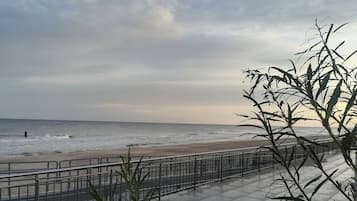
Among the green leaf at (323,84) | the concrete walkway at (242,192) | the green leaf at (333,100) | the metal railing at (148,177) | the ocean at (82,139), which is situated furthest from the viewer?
the ocean at (82,139)

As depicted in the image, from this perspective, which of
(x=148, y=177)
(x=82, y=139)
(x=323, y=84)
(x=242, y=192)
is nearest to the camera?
(x=323, y=84)

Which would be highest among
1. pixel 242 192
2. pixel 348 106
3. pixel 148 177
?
pixel 348 106

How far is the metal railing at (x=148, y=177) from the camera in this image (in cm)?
727


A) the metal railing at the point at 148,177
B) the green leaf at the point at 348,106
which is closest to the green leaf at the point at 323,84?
the green leaf at the point at 348,106

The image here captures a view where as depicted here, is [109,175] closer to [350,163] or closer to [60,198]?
[60,198]

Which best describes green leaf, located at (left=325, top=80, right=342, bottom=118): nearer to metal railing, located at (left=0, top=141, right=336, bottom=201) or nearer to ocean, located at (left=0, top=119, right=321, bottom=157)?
ocean, located at (left=0, top=119, right=321, bottom=157)

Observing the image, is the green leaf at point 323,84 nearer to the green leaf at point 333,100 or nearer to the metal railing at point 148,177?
the green leaf at point 333,100

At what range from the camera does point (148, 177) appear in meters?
8.91

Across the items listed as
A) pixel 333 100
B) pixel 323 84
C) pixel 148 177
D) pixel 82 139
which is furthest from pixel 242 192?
pixel 82 139

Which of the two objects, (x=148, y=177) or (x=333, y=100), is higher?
(x=333, y=100)

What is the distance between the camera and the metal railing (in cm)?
727

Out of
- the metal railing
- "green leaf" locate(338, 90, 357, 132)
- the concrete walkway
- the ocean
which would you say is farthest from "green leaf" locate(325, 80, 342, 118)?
the concrete walkway

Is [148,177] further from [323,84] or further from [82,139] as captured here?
[82,139]

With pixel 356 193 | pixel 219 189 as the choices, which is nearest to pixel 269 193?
pixel 219 189
